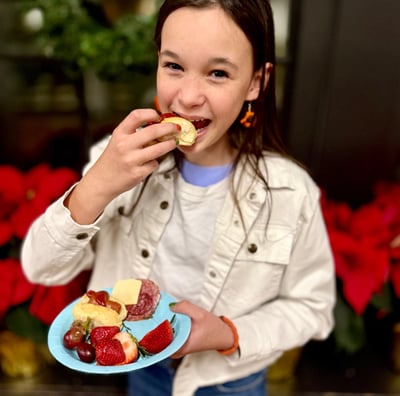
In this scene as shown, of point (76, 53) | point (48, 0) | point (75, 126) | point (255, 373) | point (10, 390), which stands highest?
point (48, 0)

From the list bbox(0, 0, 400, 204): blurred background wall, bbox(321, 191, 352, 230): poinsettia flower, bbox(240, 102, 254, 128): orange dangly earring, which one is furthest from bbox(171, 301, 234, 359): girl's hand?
bbox(0, 0, 400, 204): blurred background wall

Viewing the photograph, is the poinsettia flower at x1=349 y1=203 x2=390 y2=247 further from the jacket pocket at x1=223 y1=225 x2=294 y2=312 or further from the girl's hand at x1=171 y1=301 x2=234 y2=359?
the girl's hand at x1=171 y1=301 x2=234 y2=359

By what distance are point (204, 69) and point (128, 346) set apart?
47 cm

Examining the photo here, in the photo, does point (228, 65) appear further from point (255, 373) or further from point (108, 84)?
point (108, 84)

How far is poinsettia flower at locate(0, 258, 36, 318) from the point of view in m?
1.43

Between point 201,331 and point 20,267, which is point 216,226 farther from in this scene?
point 20,267

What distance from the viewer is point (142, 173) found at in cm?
85

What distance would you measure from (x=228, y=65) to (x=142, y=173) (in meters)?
0.23

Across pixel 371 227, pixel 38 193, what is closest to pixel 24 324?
pixel 38 193

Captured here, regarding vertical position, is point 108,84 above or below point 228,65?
below

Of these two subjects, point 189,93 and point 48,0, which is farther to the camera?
point 48,0

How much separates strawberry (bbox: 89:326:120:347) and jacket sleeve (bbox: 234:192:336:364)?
0.83ft

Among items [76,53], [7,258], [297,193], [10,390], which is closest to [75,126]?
[76,53]

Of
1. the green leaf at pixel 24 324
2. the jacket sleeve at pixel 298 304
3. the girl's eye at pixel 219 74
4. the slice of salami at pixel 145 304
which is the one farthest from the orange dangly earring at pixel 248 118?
the green leaf at pixel 24 324
